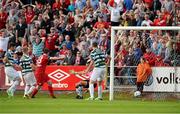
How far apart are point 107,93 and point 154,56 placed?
8.34 feet

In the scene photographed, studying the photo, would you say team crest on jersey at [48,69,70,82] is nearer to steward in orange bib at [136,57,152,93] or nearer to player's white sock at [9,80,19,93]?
player's white sock at [9,80,19,93]

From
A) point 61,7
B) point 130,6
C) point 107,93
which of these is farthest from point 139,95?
point 61,7

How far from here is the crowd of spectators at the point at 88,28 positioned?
2859 cm

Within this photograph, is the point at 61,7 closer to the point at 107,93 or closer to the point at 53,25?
the point at 53,25

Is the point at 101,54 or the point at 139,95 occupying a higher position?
the point at 101,54

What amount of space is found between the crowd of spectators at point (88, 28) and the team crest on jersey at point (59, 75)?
0.58 meters

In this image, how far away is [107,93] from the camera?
29109 mm

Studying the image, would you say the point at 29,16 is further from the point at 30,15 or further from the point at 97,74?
the point at 97,74

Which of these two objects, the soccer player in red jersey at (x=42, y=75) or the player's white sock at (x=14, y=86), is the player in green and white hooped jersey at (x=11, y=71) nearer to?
the player's white sock at (x=14, y=86)

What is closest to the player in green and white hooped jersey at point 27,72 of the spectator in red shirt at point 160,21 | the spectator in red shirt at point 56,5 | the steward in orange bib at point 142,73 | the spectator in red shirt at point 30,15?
the steward in orange bib at point 142,73

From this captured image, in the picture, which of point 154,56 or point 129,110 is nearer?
point 129,110

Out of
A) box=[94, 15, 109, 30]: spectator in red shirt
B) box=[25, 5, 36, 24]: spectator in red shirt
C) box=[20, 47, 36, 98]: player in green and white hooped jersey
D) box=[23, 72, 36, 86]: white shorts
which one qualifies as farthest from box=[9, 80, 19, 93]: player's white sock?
box=[25, 5, 36, 24]: spectator in red shirt

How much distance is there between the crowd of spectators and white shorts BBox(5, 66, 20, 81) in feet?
5.50

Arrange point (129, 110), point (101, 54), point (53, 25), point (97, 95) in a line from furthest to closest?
point (53, 25) < point (97, 95) < point (101, 54) < point (129, 110)
